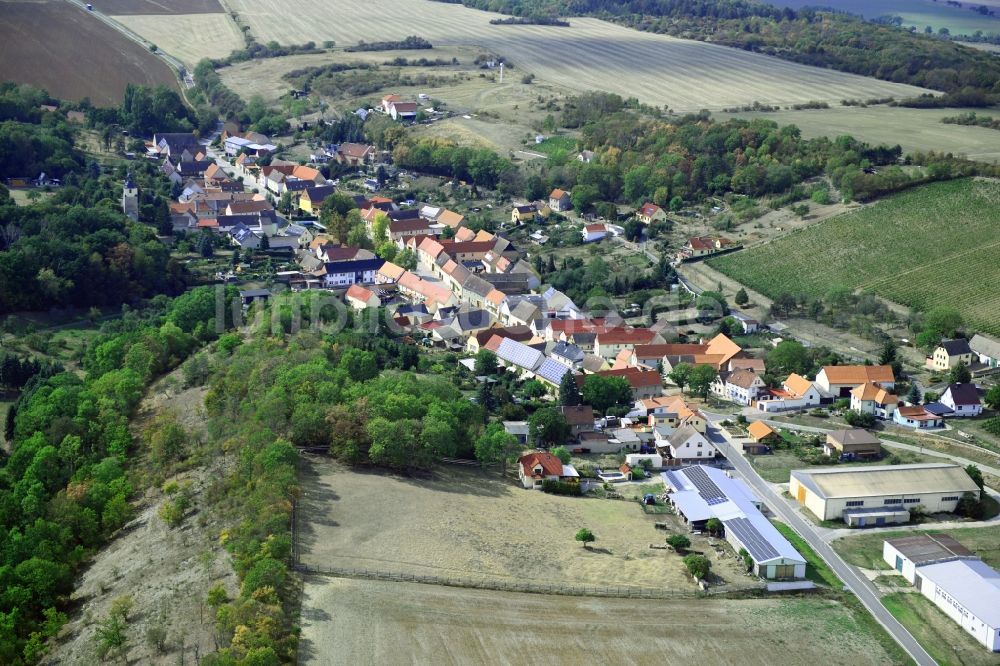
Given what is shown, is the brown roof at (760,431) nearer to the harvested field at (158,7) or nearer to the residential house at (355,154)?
the residential house at (355,154)

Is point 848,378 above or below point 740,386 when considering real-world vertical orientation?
above

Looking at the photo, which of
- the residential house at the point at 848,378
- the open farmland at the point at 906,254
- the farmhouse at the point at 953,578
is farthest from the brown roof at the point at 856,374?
the farmhouse at the point at 953,578

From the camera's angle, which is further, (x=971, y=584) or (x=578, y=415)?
(x=578, y=415)

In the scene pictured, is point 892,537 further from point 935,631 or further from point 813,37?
point 813,37

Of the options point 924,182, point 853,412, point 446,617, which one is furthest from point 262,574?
point 924,182

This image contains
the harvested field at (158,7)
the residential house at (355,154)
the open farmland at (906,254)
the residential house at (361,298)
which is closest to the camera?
the residential house at (361,298)

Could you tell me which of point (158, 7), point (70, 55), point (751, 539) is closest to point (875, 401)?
point (751, 539)

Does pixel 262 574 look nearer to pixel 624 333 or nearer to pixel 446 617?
pixel 446 617
